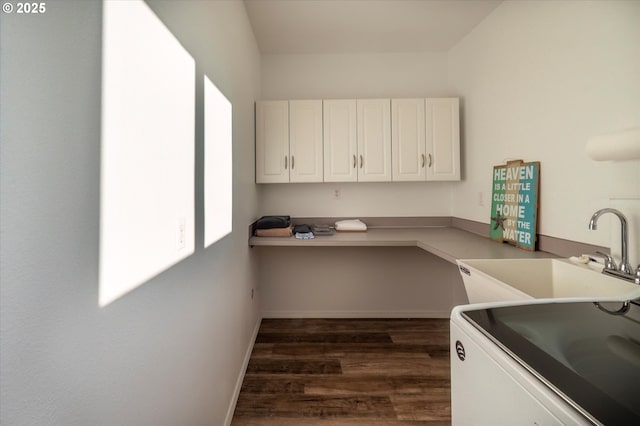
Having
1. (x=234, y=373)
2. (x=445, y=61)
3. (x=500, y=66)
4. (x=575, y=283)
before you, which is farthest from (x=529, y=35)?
(x=234, y=373)

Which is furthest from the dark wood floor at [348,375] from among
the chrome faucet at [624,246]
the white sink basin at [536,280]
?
the chrome faucet at [624,246]

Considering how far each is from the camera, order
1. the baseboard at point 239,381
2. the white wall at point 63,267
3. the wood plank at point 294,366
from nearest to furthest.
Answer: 1. the white wall at point 63,267
2. the baseboard at point 239,381
3. the wood plank at point 294,366

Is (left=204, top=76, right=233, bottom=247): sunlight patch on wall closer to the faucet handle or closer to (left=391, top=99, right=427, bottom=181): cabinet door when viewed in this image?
(left=391, top=99, right=427, bottom=181): cabinet door

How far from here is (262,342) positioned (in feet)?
7.94

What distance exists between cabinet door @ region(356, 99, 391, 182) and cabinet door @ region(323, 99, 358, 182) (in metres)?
0.06

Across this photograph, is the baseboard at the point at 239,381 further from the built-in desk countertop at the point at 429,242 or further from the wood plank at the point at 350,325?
the built-in desk countertop at the point at 429,242

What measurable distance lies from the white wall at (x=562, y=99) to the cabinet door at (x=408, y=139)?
0.46 m

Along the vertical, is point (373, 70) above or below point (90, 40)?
above

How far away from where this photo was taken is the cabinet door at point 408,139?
8.42 ft

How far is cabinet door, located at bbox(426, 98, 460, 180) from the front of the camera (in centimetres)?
256

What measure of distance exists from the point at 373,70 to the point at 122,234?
282cm

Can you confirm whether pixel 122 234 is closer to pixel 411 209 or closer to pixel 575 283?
pixel 575 283

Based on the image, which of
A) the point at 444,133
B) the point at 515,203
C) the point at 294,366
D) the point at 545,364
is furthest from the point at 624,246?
the point at 294,366

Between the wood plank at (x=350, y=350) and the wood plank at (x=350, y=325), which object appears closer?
the wood plank at (x=350, y=350)
